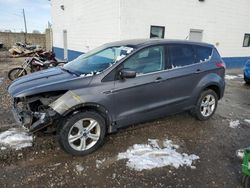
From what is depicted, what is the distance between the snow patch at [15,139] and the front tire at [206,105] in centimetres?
345

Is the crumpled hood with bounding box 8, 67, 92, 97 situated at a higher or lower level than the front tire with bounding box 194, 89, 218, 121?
higher

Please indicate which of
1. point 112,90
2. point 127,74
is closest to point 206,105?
point 127,74

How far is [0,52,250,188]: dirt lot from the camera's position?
10.0ft

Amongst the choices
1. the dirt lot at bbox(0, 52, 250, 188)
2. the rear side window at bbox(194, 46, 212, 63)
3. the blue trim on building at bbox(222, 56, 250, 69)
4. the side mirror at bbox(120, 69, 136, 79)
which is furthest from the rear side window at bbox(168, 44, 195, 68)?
the blue trim on building at bbox(222, 56, 250, 69)

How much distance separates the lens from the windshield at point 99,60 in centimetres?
387

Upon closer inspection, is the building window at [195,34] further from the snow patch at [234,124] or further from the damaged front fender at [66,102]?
the damaged front fender at [66,102]

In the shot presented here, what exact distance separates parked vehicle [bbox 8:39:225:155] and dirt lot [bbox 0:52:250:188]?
0.34 m

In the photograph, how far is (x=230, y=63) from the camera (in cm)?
Result: 1435

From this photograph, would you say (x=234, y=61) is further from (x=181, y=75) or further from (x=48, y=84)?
(x=48, y=84)

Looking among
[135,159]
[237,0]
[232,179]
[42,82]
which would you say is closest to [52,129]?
[42,82]

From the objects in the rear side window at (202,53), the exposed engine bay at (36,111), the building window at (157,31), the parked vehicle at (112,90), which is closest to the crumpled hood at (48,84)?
the parked vehicle at (112,90)

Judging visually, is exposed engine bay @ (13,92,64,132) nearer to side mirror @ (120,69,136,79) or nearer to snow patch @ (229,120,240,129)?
side mirror @ (120,69,136,79)

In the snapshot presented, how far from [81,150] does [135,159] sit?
0.86 metres

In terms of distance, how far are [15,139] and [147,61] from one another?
273 centimetres
